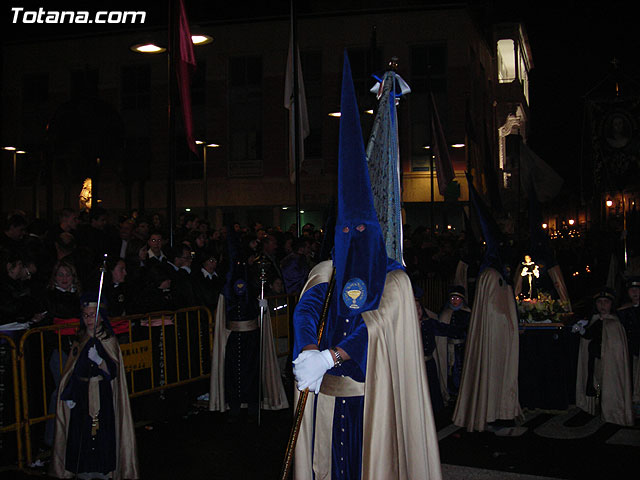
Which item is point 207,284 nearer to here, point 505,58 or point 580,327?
point 580,327

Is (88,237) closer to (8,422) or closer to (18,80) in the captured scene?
(8,422)

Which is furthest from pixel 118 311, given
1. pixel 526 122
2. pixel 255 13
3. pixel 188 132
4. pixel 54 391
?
pixel 526 122

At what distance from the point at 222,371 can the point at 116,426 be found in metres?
2.80

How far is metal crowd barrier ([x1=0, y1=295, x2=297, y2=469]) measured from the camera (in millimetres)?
7512

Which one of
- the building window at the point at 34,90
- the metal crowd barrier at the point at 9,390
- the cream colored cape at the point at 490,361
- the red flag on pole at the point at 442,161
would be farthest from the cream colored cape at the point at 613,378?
the building window at the point at 34,90

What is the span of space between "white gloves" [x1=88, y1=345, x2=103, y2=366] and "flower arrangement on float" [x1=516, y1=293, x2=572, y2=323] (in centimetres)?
534

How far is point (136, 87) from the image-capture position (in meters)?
36.2

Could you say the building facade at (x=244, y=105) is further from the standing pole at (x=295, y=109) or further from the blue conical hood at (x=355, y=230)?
the blue conical hood at (x=355, y=230)

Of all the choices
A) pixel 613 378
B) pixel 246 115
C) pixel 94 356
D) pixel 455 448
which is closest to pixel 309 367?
pixel 94 356

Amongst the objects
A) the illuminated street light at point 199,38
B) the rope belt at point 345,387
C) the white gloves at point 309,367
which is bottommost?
the rope belt at point 345,387

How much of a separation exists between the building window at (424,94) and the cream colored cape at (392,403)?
96.9 ft

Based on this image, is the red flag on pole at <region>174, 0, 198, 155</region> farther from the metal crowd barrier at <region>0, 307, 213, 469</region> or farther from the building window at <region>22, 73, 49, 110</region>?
the building window at <region>22, 73, 49, 110</region>

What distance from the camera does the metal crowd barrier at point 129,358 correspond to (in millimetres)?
7512

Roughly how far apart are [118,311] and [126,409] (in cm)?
227
